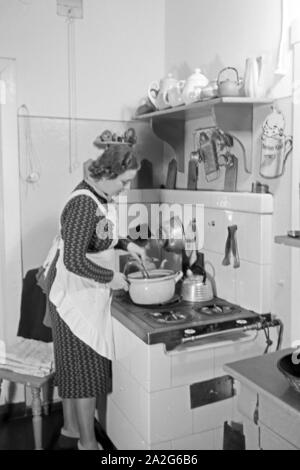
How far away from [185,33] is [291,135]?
2.92 feet

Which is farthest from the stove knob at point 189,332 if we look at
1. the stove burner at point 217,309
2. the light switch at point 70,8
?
the light switch at point 70,8

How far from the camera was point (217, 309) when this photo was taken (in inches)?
71.2

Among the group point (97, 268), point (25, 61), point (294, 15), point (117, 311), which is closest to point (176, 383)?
point (117, 311)

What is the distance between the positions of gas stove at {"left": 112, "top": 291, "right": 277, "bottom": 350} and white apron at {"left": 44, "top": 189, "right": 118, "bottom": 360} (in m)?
0.06

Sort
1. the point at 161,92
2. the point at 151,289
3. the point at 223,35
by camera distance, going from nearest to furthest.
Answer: the point at 151,289 → the point at 223,35 → the point at 161,92

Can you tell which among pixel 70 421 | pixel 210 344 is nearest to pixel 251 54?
pixel 210 344

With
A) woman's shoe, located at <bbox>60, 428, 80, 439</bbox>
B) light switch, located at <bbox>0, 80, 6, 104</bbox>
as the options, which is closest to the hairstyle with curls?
light switch, located at <bbox>0, 80, 6, 104</bbox>

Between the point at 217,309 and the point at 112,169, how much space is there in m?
0.62

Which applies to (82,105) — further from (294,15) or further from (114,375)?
(114,375)

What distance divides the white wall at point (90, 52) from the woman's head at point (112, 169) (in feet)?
1.73

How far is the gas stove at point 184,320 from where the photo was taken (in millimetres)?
1618

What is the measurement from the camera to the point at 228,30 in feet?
6.29

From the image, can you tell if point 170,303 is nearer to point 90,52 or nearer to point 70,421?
point 70,421

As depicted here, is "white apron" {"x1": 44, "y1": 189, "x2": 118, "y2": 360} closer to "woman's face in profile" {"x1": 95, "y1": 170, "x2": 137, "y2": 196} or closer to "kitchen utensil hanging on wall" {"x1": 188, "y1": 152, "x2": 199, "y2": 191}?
"woman's face in profile" {"x1": 95, "y1": 170, "x2": 137, "y2": 196}
